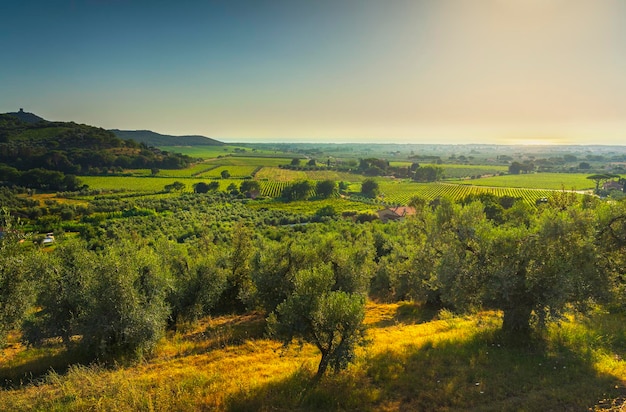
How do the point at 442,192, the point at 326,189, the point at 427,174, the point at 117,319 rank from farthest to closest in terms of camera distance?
the point at 427,174
the point at 326,189
the point at 442,192
the point at 117,319

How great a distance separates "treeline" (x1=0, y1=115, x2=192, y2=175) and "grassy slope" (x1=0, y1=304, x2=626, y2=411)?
562 feet

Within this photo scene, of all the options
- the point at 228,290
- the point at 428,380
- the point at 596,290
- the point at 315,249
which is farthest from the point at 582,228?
the point at 228,290

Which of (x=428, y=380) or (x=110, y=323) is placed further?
(x=110, y=323)

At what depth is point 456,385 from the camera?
46.8ft

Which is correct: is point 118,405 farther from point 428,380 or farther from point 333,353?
point 428,380

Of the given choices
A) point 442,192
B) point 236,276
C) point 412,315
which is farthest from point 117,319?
point 442,192

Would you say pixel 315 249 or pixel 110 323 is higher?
pixel 315 249

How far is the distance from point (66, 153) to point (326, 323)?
20142cm

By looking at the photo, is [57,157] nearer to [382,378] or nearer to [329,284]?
[329,284]

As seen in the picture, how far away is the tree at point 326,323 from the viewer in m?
14.2

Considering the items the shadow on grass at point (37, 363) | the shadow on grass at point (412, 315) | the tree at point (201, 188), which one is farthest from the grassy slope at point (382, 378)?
the tree at point (201, 188)

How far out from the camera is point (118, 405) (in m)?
12.5

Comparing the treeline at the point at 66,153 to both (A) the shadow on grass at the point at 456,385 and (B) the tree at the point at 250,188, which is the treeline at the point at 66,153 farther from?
(A) the shadow on grass at the point at 456,385

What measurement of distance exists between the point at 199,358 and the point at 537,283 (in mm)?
19270
